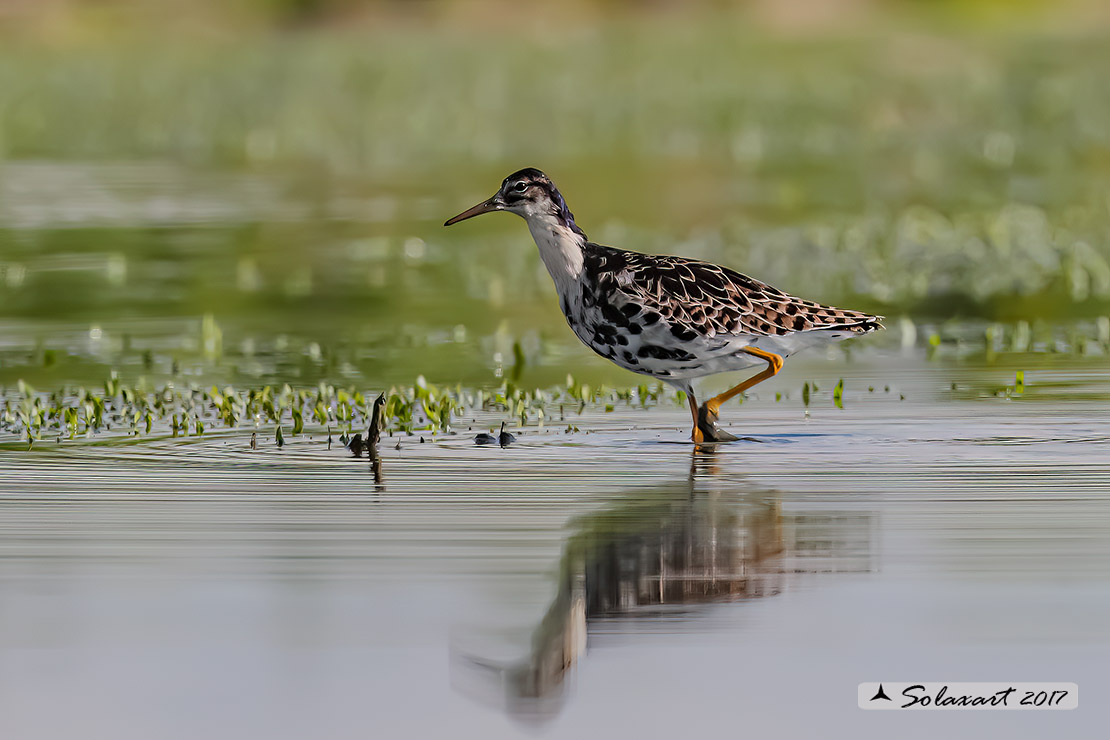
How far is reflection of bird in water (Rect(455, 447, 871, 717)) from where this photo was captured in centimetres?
732

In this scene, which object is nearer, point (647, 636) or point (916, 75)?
point (647, 636)

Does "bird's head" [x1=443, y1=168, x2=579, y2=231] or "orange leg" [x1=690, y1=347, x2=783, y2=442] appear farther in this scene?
"bird's head" [x1=443, y1=168, x2=579, y2=231]

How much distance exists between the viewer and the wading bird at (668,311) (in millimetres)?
12188

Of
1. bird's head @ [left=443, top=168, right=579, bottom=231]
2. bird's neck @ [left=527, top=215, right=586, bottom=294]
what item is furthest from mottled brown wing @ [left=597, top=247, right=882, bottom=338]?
bird's head @ [left=443, top=168, right=579, bottom=231]

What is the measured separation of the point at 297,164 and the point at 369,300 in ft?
62.7

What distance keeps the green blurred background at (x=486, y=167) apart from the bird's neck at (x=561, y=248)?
113 inches

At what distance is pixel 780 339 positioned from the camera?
12.5 m

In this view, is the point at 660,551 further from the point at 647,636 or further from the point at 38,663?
the point at 38,663

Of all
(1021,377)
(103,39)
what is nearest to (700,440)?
(1021,377)

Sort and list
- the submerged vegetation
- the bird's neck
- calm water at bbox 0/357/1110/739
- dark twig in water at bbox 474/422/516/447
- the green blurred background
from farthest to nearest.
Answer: the green blurred background < the submerged vegetation < the bird's neck < dark twig in water at bbox 474/422/516/447 < calm water at bbox 0/357/1110/739

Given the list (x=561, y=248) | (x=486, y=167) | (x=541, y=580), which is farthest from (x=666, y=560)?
(x=486, y=167)

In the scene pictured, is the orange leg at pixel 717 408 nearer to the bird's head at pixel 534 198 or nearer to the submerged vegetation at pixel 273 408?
the submerged vegetation at pixel 273 408

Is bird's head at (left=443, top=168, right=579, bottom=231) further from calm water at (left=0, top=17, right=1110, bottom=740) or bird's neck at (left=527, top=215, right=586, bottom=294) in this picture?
calm water at (left=0, top=17, right=1110, bottom=740)

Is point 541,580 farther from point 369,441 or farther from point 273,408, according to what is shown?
point 273,408
